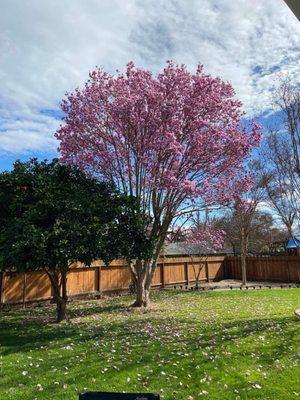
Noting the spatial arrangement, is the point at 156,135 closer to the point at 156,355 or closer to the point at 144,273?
the point at 144,273

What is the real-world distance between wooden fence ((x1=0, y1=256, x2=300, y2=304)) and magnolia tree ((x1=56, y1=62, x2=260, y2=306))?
345 centimetres

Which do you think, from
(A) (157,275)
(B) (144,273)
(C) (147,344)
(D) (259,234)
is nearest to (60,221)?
(C) (147,344)

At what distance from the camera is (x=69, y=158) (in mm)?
13586

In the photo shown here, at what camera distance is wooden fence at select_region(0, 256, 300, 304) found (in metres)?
13.7

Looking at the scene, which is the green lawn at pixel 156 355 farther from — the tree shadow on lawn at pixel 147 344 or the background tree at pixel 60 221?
the background tree at pixel 60 221

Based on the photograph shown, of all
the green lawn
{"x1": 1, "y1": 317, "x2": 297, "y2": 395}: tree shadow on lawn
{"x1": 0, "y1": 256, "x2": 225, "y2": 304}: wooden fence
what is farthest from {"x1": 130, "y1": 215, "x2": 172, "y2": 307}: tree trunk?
{"x1": 1, "y1": 317, "x2": 297, "y2": 395}: tree shadow on lawn

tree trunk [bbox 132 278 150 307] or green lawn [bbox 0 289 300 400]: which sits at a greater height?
tree trunk [bbox 132 278 150 307]

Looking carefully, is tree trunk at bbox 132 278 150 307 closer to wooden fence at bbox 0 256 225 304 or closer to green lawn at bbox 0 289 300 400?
green lawn at bbox 0 289 300 400

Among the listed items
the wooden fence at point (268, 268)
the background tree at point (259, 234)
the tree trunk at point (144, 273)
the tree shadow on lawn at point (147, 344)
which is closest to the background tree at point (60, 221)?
the tree shadow on lawn at point (147, 344)

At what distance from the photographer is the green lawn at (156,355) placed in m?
4.96

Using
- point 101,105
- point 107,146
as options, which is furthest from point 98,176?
point 101,105

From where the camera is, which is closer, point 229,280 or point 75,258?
point 75,258

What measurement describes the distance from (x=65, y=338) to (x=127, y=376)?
9.82 feet

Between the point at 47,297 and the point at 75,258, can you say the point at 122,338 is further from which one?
the point at 47,297
